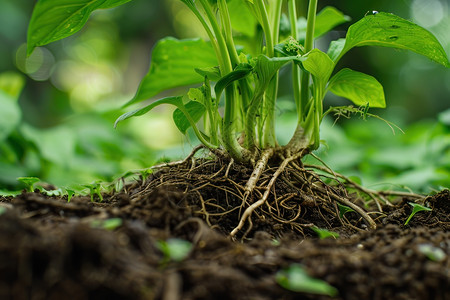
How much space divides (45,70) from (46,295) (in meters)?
7.42

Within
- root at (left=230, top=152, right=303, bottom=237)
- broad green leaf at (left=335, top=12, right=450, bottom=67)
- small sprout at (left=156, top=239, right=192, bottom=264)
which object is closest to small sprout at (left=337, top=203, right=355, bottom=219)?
root at (left=230, top=152, right=303, bottom=237)

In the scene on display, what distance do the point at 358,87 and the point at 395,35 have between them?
0.17 metres

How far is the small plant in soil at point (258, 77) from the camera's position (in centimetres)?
75

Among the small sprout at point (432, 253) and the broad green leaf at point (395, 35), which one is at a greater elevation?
the broad green leaf at point (395, 35)

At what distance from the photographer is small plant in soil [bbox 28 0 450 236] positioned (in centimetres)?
75

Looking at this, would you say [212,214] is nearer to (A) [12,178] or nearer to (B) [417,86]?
(A) [12,178]

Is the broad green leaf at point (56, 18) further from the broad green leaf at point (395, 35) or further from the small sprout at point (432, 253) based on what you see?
the small sprout at point (432, 253)

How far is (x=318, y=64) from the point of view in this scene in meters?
0.76

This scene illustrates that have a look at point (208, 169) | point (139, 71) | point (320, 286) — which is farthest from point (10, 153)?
point (139, 71)

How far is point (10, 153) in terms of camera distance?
1.71 meters

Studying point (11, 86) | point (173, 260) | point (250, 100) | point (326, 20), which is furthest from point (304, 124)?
point (11, 86)

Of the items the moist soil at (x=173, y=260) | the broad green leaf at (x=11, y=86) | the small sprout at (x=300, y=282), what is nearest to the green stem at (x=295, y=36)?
the moist soil at (x=173, y=260)

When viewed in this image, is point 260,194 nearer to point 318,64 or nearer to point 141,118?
point 318,64

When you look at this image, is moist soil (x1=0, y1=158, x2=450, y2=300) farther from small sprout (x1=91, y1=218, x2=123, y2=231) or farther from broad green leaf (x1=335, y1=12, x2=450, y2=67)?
broad green leaf (x1=335, y1=12, x2=450, y2=67)
